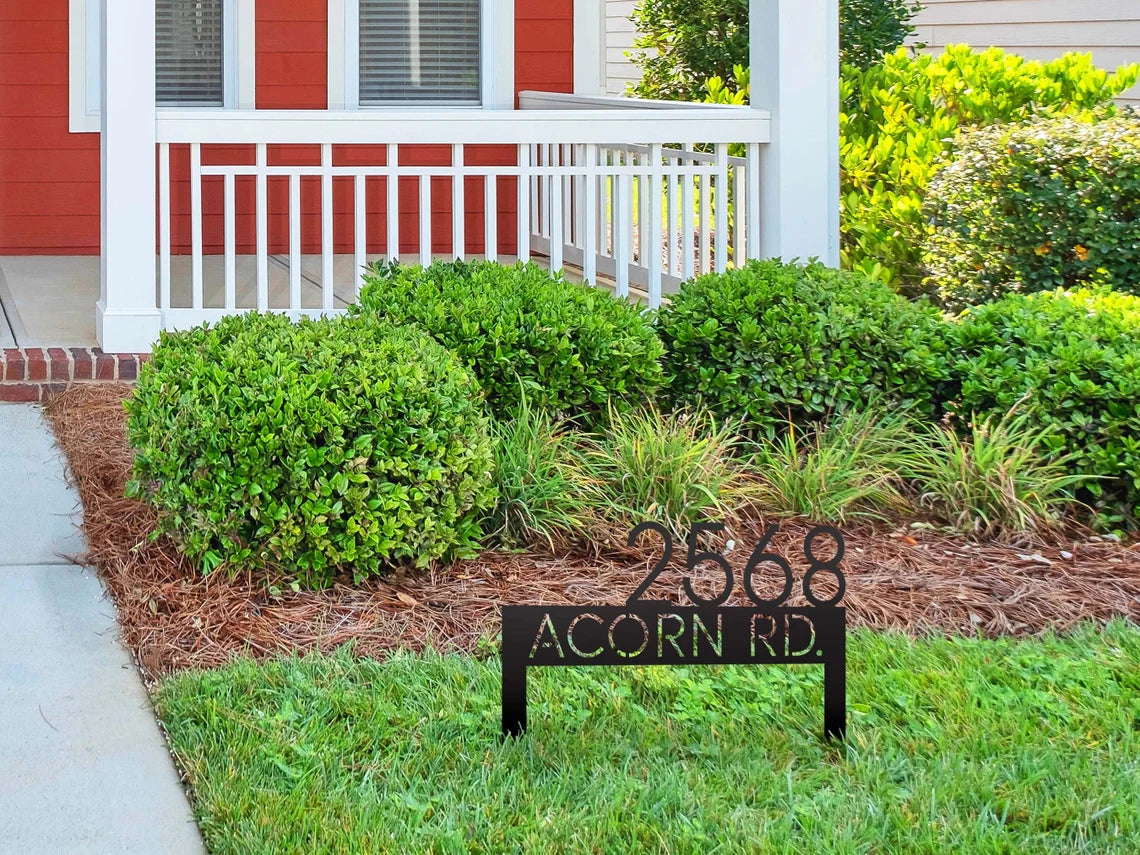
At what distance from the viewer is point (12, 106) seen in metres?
8.63

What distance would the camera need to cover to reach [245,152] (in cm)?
884

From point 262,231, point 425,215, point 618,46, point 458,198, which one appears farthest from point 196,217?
point 618,46

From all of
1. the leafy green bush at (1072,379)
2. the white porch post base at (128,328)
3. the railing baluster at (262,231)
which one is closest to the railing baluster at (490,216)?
the railing baluster at (262,231)

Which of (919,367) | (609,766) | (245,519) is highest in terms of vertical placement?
(919,367)

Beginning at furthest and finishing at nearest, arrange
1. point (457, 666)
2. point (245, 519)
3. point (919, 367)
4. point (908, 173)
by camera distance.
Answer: point (908, 173), point (919, 367), point (245, 519), point (457, 666)

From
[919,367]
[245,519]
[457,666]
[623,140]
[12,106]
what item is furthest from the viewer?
[12,106]

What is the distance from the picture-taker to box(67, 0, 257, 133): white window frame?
856cm

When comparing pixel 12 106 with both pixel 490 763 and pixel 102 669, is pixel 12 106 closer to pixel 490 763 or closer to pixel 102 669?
pixel 102 669

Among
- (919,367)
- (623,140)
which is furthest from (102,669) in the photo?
(623,140)

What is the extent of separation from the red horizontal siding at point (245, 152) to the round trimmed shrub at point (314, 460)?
5.03 m

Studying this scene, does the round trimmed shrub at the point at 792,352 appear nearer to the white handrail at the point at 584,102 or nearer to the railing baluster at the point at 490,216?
the railing baluster at the point at 490,216

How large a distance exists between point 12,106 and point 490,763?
6.97 meters

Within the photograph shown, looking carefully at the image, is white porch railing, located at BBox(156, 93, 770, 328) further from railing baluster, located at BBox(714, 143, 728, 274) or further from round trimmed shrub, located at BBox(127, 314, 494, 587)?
round trimmed shrub, located at BBox(127, 314, 494, 587)

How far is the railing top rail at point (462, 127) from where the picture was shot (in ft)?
20.2
